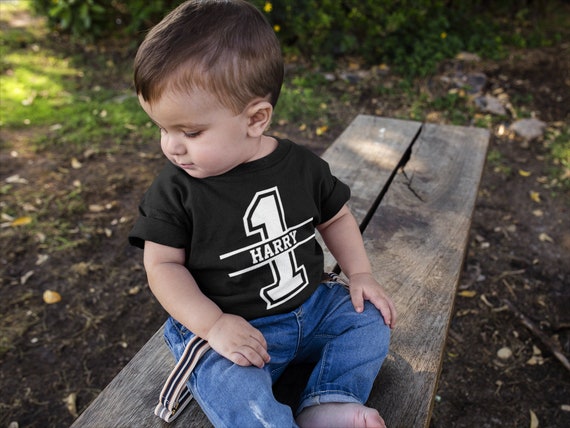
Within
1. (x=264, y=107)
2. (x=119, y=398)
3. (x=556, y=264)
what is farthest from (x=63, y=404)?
(x=556, y=264)

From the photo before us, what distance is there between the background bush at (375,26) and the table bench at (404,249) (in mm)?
2562

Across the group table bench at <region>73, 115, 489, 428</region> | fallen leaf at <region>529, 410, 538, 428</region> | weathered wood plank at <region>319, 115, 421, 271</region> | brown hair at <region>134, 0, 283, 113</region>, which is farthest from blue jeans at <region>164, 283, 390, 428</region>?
fallen leaf at <region>529, 410, 538, 428</region>

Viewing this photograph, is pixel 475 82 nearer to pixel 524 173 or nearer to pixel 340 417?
pixel 524 173

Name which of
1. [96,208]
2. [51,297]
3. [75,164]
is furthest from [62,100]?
[51,297]

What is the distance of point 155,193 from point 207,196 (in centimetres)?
13

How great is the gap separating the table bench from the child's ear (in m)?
0.69

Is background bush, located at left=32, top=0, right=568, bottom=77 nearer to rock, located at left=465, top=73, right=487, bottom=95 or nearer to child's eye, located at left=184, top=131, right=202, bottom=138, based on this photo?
rock, located at left=465, top=73, right=487, bottom=95

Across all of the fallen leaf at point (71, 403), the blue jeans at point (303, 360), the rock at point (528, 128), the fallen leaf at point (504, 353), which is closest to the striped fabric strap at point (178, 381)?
the blue jeans at point (303, 360)

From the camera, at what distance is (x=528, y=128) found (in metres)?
4.32

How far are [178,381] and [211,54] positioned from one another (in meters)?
0.77

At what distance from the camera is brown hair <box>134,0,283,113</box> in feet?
3.60

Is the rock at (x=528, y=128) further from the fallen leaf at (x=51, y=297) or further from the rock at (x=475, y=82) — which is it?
the fallen leaf at (x=51, y=297)

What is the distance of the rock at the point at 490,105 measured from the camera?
455 centimetres

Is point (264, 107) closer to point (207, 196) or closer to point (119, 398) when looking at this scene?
point (207, 196)
